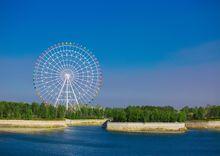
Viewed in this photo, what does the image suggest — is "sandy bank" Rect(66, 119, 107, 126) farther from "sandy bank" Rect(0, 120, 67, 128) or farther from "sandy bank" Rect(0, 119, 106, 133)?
"sandy bank" Rect(0, 120, 67, 128)

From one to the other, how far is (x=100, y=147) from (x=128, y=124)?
1190 inches

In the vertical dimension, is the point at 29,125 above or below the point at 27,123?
below

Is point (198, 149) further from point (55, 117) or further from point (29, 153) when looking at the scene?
point (55, 117)

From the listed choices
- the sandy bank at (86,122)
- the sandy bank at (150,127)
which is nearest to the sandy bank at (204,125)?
the sandy bank at (150,127)

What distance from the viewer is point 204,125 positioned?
97.3m

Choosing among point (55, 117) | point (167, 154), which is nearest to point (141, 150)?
point (167, 154)

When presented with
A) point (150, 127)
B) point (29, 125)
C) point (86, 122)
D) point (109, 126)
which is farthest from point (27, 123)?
point (86, 122)

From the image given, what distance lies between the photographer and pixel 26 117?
262 ft

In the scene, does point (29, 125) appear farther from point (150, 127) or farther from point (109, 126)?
point (150, 127)

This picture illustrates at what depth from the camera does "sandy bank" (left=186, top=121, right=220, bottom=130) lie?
311ft

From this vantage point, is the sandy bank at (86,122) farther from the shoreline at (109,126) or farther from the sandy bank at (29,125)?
the sandy bank at (29,125)

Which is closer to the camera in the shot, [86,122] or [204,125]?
[204,125]

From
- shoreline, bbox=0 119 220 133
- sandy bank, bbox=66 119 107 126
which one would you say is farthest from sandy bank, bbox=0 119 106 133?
sandy bank, bbox=66 119 107 126

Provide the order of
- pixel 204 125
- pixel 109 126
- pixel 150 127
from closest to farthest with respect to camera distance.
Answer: pixel 150 127, pixel 109 126, pixel 204 125
